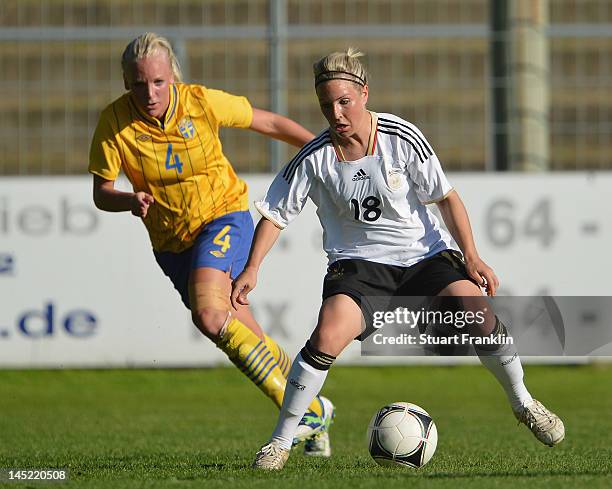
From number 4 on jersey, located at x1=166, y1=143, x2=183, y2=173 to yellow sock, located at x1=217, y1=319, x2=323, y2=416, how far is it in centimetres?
82

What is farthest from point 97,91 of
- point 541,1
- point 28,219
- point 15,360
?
point 541,1

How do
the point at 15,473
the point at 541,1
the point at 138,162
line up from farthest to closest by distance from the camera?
the point at 541,1 → the point at 138,162 → the point at 15,473

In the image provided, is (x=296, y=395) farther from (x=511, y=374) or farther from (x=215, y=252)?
(x=215, y=252)

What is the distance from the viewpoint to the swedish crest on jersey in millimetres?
6496

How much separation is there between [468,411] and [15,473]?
4.77 m

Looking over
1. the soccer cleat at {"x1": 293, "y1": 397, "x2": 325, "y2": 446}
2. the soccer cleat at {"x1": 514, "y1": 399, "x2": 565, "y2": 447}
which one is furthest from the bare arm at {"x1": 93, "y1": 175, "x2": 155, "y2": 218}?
the soccer cleat at {"x1": 514, "y1": 399, "x2": 565, "y2": 447}

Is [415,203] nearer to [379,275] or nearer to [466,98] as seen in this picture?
[379,275]

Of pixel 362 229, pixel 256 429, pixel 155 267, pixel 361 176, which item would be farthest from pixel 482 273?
pixel 155 267

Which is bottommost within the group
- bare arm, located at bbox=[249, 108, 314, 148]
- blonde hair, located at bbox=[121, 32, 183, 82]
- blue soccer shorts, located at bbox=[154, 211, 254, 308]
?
blue soccer shorts, located at bbox=[154, 211, 254, 308]

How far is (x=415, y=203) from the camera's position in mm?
5785

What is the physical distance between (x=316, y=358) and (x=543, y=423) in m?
1.02

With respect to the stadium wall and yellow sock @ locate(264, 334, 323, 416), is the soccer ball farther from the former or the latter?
the stadium wall

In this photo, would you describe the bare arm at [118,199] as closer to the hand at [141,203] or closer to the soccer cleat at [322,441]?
the hand at [141,203]

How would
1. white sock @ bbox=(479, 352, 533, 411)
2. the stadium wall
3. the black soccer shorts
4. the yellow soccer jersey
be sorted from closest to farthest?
the black soccer shorts, white sock @ bbox=(479, 352, 533, 411), the yellow soccer jersey, the stadium wall
